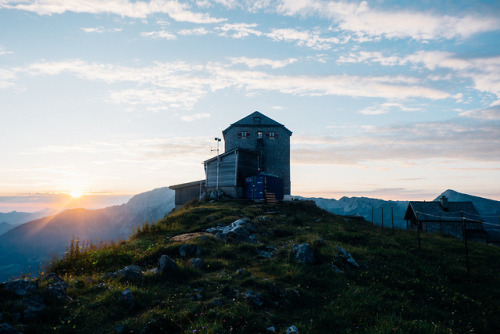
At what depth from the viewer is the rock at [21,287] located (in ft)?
24.1

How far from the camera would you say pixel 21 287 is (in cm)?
751

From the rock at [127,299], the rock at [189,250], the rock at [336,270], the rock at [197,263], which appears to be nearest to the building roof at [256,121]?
the rock at [189,250]

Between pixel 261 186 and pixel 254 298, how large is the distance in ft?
86.2

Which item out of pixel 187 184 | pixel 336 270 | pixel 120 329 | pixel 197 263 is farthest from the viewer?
pixel 187 184

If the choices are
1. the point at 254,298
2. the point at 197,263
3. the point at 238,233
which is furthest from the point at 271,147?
the point at 254,298

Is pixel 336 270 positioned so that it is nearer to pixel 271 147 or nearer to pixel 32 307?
pixel 32 307

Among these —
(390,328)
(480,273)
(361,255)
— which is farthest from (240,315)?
(480,273)

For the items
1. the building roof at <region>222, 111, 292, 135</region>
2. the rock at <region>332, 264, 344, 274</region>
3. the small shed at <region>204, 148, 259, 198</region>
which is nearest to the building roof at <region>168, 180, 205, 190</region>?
the small shed at <region>204, 148, 259, 198</region>

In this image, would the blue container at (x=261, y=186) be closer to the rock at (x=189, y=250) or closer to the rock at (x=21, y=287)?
the rock at (x=189, y=250)

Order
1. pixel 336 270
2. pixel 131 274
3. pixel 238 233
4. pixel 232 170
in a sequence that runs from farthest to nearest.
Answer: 1. pixel 232 170
2. pixel 238 233
3. pixel 336 270
4. pixel 131 274

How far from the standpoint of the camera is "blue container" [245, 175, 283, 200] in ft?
112

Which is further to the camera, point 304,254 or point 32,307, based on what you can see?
point 304,254

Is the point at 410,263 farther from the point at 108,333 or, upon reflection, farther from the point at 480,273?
the point at 108,333

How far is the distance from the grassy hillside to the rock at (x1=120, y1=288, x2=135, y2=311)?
0.26 feet
